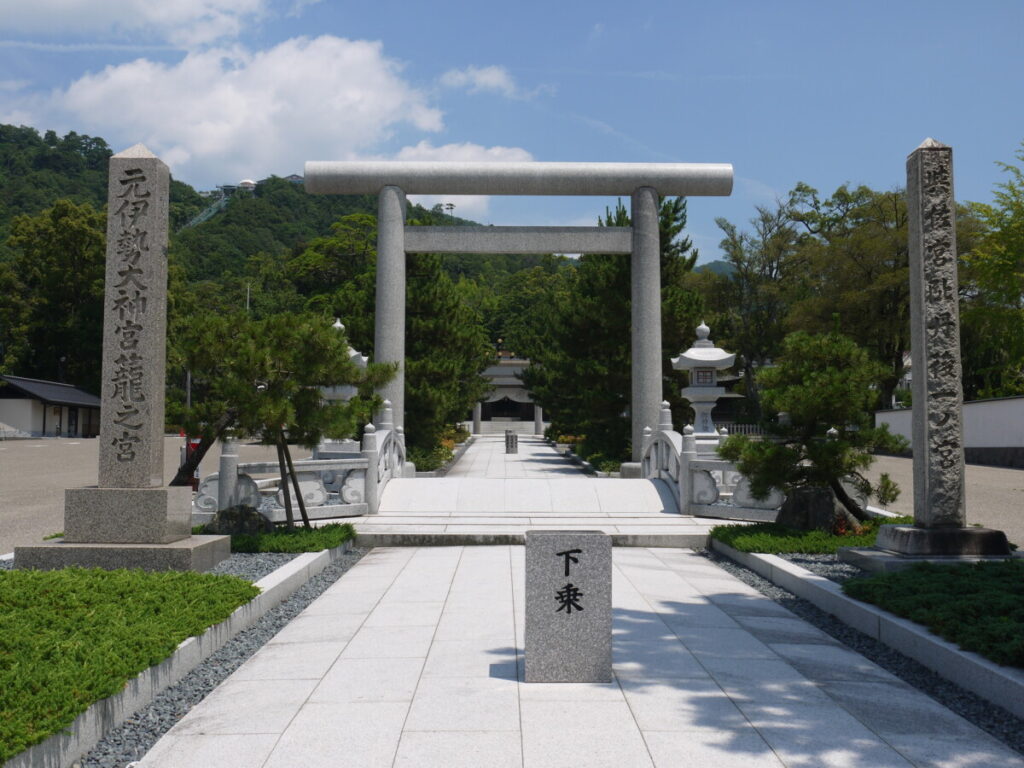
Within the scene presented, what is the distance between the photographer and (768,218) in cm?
4644

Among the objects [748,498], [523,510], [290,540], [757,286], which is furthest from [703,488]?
[757,286]

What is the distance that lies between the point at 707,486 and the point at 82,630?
9687 mm

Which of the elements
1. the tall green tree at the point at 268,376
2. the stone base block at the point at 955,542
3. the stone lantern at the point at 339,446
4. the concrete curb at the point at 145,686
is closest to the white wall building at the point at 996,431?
the stone lantern at the point at 339,446

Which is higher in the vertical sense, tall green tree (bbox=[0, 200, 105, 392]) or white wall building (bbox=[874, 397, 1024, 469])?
tall green tree (bbox=[0, 200, 105, 392])

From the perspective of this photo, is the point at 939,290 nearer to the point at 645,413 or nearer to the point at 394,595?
the point at 394,595

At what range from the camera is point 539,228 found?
16859 millimetres

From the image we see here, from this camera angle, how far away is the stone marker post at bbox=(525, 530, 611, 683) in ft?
16.0

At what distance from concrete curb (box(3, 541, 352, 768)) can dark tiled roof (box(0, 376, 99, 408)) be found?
142 feet

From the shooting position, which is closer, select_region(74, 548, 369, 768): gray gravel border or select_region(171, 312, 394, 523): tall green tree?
select_region(74, 548, 369, 768): gray gravel border

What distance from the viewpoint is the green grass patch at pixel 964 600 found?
4930 millimetres

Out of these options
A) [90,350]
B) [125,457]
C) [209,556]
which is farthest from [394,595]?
[90,350]

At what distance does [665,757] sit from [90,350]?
178 ft

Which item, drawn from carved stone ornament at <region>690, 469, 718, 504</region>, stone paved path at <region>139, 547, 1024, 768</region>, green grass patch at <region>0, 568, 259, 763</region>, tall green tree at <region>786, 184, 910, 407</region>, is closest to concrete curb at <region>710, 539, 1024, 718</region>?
stone paved path at <region>139, 547, 1024, 768</region>

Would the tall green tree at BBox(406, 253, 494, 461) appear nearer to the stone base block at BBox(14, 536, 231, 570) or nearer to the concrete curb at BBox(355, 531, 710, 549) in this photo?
the concrete curb at BBox(355, 531, 710, 549)
